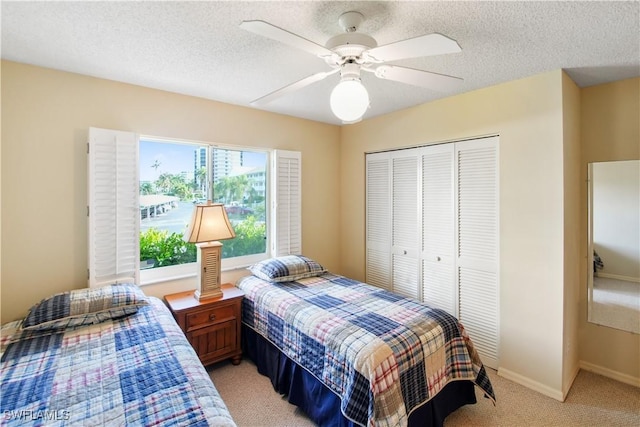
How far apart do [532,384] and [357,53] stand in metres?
2.77

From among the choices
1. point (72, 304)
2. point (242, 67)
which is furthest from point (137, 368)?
point (242, 67)

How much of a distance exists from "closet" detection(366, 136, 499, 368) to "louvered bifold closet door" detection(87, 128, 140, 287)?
2.49 metres

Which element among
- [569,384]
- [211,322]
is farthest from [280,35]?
[569,384]

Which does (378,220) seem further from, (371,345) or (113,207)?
(113,207)

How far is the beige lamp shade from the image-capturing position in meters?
2.53

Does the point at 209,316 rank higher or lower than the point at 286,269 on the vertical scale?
lower

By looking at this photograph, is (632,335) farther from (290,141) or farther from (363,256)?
(290,141)

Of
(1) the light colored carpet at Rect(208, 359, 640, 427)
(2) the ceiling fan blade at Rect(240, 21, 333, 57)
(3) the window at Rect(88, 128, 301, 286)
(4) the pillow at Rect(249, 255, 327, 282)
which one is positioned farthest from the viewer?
(4) the pillow at Rect(249, 255, 327, 282)

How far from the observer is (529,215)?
7.81 ft

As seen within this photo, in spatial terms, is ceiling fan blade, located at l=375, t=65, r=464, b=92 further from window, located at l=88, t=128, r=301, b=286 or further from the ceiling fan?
window, located at l=88, t=128, r=301, b=286

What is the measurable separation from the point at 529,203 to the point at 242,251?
8.89 feet

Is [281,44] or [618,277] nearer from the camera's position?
[281,44]

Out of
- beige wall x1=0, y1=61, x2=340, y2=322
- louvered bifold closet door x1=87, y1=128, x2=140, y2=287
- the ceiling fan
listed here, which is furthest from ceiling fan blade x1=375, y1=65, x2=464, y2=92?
louvered bifold closet door x1=87, y1=128, x2=140, y2=287

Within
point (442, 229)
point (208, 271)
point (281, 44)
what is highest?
point (281, 44)
